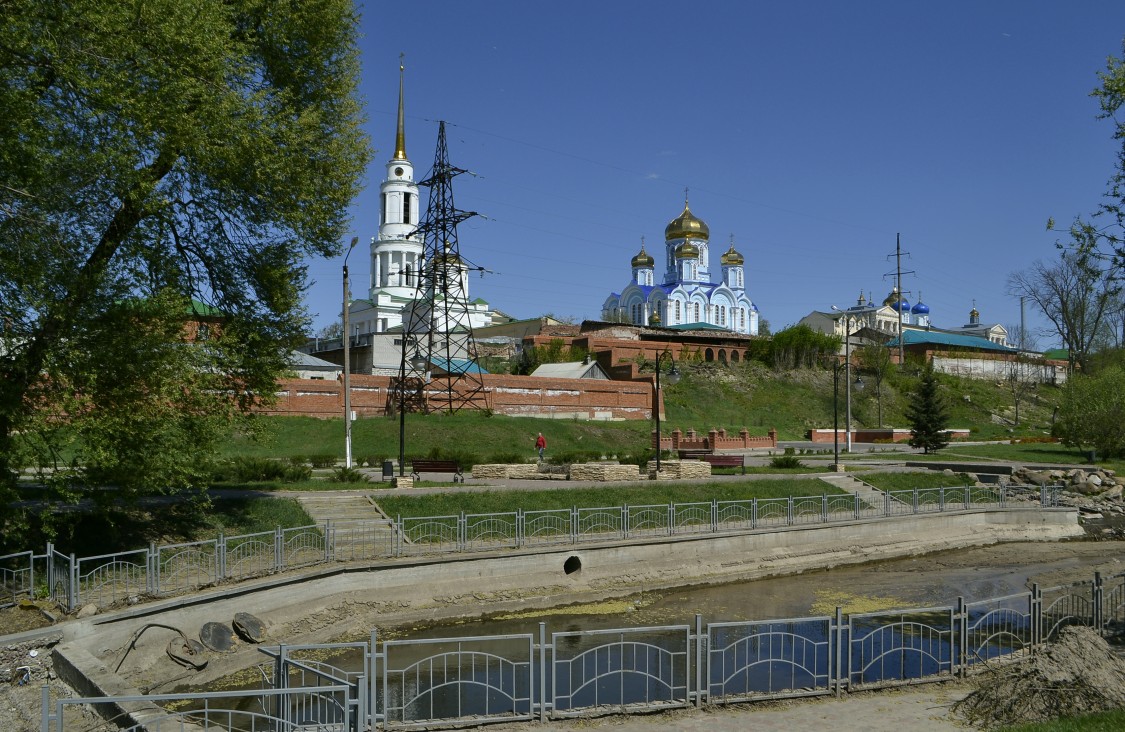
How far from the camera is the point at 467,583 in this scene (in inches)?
736

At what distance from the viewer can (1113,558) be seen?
25.6 m

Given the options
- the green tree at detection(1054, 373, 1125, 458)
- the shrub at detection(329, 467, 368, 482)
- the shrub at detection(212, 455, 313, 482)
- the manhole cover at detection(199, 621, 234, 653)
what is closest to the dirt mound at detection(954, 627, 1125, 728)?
the manhole cover at detection(199, 621, 234, 653)

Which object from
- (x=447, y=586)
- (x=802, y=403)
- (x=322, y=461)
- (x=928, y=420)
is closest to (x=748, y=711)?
(x=447, y=586)

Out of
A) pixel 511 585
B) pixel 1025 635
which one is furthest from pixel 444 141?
pixel 1025 635

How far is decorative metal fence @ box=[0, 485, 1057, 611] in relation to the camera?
1452 centimetres

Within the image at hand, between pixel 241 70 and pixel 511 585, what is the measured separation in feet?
37.2

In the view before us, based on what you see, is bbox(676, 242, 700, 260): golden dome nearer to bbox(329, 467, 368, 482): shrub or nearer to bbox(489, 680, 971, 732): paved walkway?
bbox(329, 467, 368, 482): shrub

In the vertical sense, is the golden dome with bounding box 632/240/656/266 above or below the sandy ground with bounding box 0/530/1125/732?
above

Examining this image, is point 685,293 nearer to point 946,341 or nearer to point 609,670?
point 946,341

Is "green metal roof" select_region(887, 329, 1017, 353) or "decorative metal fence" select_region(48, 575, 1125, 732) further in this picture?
"green metal roof" select_region(887, 329, 1017, 353)

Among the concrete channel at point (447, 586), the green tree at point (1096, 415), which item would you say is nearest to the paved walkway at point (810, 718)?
the concrete channel at point (447, 586)

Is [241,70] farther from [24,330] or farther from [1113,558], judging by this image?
[1113,558]

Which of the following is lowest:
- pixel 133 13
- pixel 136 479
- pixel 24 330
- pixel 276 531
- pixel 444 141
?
pixel 276 531

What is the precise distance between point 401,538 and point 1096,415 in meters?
35.6
